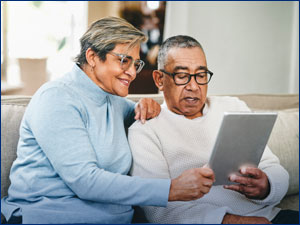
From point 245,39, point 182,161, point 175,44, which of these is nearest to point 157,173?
point 182,161

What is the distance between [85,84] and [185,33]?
8.48 feet

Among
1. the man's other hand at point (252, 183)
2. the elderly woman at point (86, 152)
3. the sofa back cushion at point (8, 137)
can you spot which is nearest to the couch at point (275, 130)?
the sofa back cushion at point (8, 137)

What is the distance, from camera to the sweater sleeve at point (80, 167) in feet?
3.15

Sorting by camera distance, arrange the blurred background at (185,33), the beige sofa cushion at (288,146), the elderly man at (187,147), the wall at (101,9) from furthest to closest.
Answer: the wall at (101,9) → the blurred background at (185,33) → the beige sofa cushion at (288,146) → the elderly man at (187,147)

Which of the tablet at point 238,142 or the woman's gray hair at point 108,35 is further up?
the woman's gray hair at point 108,35

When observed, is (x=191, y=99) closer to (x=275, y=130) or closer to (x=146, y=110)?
(x=146, y=110)

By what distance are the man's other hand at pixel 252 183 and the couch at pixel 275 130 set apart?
48cm

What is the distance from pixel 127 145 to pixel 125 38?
0.35 m

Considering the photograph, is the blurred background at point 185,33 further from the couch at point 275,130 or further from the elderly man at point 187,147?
the elderly man at point 187,147

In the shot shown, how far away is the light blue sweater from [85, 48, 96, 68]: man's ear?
5 cm

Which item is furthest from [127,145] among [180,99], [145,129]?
[180,99]

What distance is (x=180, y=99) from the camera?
1.33 meters

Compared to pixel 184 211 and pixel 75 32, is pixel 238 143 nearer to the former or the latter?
pixel 184 211

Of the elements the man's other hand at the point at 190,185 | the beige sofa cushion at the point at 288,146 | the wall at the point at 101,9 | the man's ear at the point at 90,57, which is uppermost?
the wall at the point at 101,9
